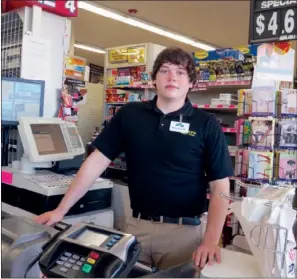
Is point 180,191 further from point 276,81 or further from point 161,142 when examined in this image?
point 276,81

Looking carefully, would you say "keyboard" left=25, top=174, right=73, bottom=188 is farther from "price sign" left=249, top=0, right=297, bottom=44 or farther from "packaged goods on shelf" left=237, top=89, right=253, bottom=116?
"price sign" left=249, top=0, right=297, bottom=44

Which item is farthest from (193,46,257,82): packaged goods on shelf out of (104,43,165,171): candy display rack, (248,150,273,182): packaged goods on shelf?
(248,150,273,182): packaged goods on shelf

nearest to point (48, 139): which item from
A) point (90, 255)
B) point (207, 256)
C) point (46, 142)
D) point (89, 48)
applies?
point (46, 142)

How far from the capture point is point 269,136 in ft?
12.3

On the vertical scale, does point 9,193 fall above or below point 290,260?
below

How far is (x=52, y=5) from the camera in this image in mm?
2908

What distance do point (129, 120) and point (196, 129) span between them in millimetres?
338

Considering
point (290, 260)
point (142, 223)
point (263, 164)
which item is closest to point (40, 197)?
point (142, 223)

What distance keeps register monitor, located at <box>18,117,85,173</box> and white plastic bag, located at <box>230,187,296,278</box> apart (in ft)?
5.41

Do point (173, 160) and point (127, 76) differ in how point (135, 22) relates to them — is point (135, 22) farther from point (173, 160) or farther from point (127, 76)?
point (173, 160)

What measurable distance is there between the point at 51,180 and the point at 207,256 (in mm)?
1482

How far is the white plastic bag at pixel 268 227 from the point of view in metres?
0.98

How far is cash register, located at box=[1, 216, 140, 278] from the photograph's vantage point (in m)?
0.91

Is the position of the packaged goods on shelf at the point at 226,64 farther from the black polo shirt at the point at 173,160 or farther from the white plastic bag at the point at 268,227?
the white plastic bag at the point at 268,227
